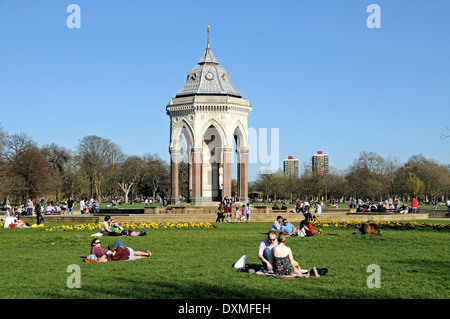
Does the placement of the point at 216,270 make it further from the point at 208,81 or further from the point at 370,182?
the point at 370,182

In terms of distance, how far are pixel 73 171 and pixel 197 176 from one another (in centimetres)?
4582

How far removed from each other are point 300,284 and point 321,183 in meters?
72.6

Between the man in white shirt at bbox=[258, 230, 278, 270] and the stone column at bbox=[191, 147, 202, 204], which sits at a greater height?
the stone column at bbox=[191, 147, 202, 204]

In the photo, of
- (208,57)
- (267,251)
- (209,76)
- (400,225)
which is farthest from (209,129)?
(267,251)

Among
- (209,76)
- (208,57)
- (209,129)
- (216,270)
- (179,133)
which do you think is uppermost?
(208,57)

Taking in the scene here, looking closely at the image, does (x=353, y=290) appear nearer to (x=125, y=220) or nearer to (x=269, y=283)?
(x=269, y=283)

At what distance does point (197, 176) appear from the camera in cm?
4488

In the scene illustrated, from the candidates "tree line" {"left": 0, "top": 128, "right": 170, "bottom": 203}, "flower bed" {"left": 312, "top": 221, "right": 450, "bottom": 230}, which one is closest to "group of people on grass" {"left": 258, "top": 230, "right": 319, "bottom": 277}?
"flower bed" {"left": 312, "top": 221, "right": 450, "bottom": 230}

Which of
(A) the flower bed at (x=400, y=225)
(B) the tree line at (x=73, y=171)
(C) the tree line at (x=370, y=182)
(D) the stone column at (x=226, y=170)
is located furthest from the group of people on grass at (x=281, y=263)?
(C) the tree line at (x=370, y=182)

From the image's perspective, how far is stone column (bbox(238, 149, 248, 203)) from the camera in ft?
150

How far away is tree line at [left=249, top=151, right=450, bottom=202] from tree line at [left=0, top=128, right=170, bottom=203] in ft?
71.4

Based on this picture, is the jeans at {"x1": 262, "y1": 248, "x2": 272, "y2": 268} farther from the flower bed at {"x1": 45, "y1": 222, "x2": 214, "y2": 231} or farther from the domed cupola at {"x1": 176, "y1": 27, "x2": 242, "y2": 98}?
the domed cupola at {"x1": 176, "y1": 27, "x2": 242, "y2": 98}
